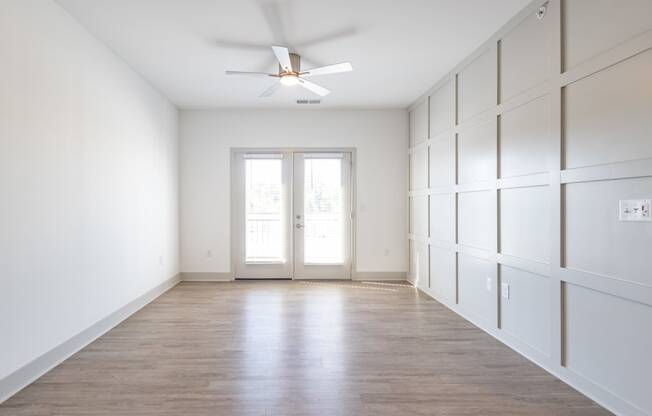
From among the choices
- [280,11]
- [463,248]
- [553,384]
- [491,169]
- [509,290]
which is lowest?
[553,384]

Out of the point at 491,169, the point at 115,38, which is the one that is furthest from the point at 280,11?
the point at 491,169

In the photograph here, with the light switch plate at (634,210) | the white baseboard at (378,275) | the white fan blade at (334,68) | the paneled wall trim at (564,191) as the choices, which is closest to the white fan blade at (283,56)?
the white fan blade at (334,68)

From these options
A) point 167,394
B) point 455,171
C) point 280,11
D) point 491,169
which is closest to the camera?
Result: point 167,394

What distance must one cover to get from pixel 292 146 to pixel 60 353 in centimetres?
423

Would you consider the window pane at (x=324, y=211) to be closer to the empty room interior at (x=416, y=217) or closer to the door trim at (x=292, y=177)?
the door trim at (x=292, y=177)

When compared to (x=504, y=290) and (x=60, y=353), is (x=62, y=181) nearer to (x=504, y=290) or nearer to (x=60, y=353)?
(x=60, y=353)

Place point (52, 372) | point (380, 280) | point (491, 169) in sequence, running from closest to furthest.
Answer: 1. point (52, 372)
2. point (491, 169)
3. point (380, 280)

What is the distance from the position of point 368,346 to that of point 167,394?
1622mm

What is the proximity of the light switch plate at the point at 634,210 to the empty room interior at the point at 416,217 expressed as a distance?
2 centimetres

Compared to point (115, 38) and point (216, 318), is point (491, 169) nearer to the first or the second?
point (216, 318)

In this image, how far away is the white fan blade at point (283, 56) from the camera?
3.21 metres

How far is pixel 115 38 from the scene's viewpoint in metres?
3.59

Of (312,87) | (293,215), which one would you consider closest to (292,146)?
(293,215)

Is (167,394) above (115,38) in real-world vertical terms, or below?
below
